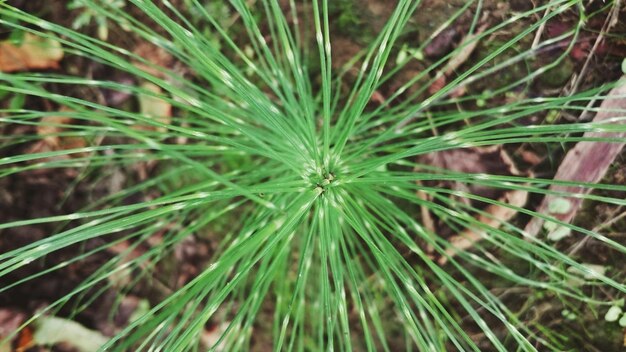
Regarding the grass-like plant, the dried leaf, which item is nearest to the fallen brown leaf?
the grass-like plant

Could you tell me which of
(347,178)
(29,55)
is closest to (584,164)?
(347,178)

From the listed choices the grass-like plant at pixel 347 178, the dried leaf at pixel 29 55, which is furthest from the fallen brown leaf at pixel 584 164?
the dried leaf at pixel 29 55

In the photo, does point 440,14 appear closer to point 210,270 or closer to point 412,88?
point 412,88

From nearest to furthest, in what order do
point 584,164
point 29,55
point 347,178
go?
point 347,178 → point 584,164 → point 29,55

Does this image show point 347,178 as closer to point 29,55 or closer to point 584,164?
point 584,164

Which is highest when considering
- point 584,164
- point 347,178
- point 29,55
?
point 29,55

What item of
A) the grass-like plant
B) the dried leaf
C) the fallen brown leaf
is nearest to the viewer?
the grass-like plant

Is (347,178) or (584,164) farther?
(584,164)

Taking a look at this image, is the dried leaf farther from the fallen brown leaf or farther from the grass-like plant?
the fallen brown leaf

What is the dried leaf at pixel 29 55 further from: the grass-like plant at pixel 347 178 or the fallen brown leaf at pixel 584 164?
the fallen brown leaf at pixel 584 164

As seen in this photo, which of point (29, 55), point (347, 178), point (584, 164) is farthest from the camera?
point (29, 55)
